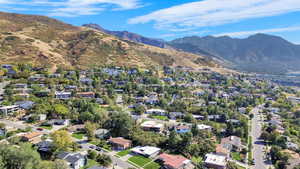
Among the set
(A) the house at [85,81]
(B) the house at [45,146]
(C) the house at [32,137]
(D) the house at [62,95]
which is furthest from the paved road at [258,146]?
(A) the house at [85,81]

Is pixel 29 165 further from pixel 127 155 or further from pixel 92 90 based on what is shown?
pixel 92 90

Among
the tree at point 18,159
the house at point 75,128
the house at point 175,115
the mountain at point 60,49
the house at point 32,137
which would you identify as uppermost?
the mountain at point 60,49

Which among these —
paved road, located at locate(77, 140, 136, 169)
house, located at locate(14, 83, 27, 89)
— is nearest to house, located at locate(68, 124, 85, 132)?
paved road, located at locate(77, 140, 136, 169)

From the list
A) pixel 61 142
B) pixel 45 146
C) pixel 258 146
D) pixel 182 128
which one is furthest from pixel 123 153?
pixel 258 146

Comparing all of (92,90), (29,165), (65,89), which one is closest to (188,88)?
(92,90)

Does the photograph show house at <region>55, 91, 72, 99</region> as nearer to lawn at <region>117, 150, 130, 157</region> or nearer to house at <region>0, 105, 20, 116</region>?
house at <region>0, 105, 20, 116</region>

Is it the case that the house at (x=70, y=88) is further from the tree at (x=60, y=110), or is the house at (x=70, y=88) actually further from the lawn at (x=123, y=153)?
the lawn at (x=123, y=153)
